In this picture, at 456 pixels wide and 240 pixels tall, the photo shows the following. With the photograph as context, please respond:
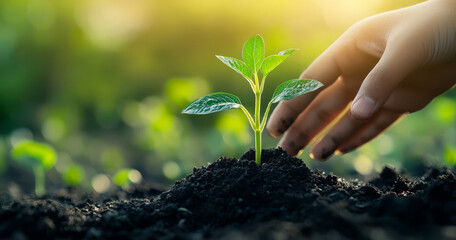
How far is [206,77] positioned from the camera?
5.18 metres

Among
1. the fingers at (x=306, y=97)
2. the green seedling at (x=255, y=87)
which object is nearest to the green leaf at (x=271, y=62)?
the green seedling at (x=255, y=87)

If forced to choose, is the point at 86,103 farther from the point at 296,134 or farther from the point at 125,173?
the point at 296,134

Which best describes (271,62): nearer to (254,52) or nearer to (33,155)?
→ (254,52)

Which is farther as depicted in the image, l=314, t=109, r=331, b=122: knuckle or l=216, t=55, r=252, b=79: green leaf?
l=314, t=109, r=331, b=122: knuckle

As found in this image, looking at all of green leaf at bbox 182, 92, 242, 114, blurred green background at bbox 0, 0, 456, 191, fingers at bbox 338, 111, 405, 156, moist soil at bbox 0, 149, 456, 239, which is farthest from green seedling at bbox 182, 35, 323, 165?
blurred green background at bbox 0, 0, 456, 191

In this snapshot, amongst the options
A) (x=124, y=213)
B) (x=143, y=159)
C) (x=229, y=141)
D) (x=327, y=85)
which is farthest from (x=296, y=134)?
(x=143, y=159)

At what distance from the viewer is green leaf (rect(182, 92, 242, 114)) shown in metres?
1.20

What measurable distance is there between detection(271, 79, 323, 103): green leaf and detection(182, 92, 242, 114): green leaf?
15 cm

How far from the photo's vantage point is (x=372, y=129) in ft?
6.86

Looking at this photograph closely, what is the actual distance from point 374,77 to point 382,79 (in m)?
0.03

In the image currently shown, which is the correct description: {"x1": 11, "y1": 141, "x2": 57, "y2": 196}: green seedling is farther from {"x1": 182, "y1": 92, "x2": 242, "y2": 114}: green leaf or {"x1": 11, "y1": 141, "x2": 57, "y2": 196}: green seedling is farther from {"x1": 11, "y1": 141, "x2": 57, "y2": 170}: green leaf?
{"x1": 182, "y1": 92, "x2": 242, "y2": 114}: green leaf

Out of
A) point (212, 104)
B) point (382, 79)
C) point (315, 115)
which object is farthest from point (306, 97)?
point (212, 104)

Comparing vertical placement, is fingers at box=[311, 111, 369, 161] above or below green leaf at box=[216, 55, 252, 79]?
below

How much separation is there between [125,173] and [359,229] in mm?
1438
